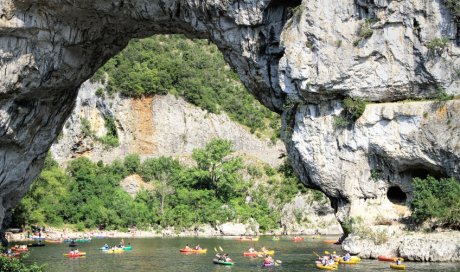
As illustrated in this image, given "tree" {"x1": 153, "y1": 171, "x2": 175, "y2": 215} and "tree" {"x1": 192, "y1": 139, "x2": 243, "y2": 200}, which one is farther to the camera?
"tree" {"x1": 153, "y1": 171, "x2": 175, "y2": 215}

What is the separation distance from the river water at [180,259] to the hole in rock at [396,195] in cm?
386

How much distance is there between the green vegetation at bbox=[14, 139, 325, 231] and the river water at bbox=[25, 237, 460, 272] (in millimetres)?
10862

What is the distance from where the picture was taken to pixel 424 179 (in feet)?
104

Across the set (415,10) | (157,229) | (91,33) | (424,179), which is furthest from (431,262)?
(157,229)

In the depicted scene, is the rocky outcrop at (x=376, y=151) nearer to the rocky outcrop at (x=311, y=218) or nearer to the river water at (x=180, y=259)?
the river water at (x=180, y=259)

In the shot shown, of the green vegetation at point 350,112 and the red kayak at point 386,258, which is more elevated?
the green vegetation at point 350,112

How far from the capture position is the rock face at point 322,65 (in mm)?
30703

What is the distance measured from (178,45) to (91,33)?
57183 millimetres

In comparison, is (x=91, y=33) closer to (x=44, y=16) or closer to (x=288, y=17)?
(x=44, y=16)

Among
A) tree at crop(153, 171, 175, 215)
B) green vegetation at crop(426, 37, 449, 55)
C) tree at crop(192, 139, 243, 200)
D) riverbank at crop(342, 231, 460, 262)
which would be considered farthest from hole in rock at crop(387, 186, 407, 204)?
tree at crop(153, 171, 175, 215)

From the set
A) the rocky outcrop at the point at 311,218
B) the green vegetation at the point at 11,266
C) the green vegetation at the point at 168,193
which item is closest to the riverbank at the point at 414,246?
the green vegetation at the point at 11,266

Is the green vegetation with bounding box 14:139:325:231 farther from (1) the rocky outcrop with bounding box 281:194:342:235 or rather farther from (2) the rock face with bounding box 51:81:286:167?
(2) the rock face with bounding box 51:81:286:167

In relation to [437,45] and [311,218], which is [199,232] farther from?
[437,45]

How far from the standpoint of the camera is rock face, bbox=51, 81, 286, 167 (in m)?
74.9
